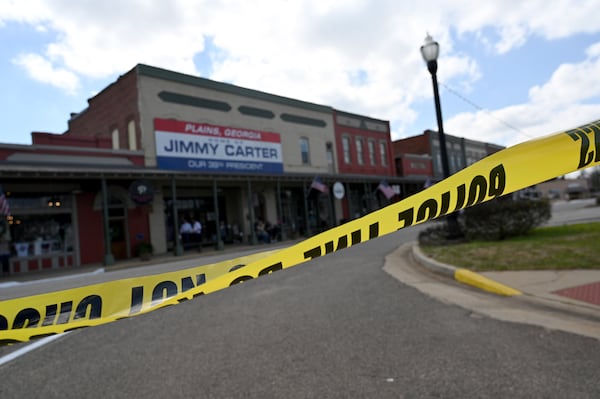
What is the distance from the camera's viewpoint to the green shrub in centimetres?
1090

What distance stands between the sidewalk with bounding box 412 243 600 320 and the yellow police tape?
2.77 meters

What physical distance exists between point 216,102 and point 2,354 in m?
20.0

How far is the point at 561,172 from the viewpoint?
99.3 inches

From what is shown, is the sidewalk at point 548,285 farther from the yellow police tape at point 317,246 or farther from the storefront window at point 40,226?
the storefront window at point 40,226

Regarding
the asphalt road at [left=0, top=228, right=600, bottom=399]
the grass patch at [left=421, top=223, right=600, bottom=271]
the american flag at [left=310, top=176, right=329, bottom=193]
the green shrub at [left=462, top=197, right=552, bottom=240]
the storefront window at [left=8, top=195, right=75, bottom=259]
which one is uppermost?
the american flag at [left=310, top=176, right=329, bottom=193]

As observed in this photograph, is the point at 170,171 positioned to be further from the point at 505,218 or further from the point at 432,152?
the point at 432,152

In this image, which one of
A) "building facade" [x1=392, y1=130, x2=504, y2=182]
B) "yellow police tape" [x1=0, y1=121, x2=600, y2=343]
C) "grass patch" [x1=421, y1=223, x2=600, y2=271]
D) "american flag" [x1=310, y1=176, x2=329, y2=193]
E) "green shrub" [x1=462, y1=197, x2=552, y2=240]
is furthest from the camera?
"building facade" [x1=392, y1=130, x2=504, y2=182]

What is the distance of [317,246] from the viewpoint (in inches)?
92.7

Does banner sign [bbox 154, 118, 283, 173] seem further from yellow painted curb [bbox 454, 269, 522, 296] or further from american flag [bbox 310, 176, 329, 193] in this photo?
yellow painted curb [bbox 454, 269, 522, 296]

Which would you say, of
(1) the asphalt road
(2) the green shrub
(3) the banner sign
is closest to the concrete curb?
(1) the asphalt road

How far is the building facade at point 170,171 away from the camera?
634 inches

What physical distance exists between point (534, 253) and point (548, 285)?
2695mm

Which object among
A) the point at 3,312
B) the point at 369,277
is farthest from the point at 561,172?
the point at 369,277

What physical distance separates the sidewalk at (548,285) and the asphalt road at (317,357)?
0.95 m
